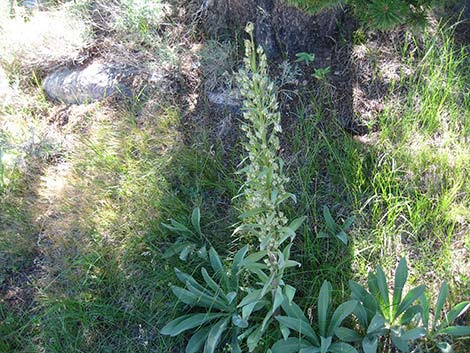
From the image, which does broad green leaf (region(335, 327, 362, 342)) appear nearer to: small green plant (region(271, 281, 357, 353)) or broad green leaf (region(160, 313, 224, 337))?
small green plant (region(271, 281, 357, 353))

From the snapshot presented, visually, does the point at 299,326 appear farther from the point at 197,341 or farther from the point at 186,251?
the point at 186,251

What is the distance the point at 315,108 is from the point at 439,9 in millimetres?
1188

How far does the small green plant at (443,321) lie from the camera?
2178mm

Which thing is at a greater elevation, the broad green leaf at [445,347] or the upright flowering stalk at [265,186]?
the upright flowering stalk at [265,186]

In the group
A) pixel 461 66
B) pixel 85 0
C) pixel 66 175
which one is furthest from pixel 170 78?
pixel 461 66

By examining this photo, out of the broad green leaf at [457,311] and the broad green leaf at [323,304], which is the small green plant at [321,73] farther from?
the broad green leaf at [457,311]

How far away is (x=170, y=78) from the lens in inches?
140

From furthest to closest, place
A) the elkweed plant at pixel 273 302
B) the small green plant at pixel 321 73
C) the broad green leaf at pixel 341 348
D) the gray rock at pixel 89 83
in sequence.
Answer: the gray rock at pixel 89 83
the small green plant at pixel 321 73
the broad green leaf at pixel 341 348
the elkweed plant at pixel 273 302

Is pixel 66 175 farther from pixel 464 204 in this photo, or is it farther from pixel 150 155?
pixel 464 204

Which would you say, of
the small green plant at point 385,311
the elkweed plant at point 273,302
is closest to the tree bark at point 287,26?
the elkweed plant at point 273,302

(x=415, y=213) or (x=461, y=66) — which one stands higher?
(x=461, y=66)

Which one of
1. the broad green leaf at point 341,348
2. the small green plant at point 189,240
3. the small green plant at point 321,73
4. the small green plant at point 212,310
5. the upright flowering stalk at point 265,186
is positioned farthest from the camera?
the small green plant at point 321,73

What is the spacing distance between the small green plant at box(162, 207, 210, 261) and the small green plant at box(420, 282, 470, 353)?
1.12m

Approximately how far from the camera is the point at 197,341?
2416 millimetres
